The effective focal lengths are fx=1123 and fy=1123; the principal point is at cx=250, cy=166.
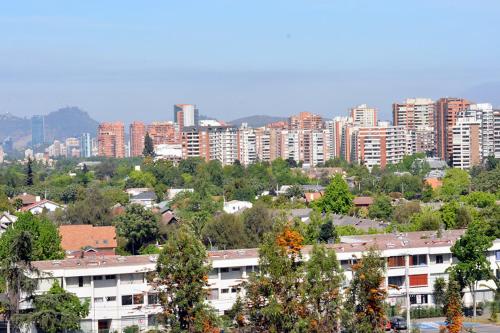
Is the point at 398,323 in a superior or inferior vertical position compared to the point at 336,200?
inferior

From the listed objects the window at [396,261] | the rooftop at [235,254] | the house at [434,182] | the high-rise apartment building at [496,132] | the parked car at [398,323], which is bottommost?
the parked car at [398,323]

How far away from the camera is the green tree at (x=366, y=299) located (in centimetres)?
1519

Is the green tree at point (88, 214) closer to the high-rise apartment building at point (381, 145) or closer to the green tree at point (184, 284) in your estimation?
the green tree at point (184, 284)

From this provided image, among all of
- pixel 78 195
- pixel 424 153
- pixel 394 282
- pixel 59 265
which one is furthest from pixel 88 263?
pixel 424 153

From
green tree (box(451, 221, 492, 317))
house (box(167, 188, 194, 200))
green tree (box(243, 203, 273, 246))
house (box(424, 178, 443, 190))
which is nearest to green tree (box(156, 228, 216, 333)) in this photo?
green tree (box(451, 221, 492, 317))

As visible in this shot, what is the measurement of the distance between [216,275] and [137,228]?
10603 mm

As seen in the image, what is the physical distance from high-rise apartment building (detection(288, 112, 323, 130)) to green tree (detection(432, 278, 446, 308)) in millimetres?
86713

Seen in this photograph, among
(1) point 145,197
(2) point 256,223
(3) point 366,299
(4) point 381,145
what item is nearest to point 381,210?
(2) point 256,223

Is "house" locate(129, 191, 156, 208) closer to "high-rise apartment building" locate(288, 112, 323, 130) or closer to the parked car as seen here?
the parked car

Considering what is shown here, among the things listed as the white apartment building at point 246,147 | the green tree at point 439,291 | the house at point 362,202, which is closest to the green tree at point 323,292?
the green tree at point 439,291

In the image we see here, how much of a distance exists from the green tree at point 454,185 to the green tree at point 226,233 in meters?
18.1

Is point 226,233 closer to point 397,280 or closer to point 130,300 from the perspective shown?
point 397,280

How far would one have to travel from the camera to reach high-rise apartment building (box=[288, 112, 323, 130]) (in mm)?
110812

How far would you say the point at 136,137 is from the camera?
148m
